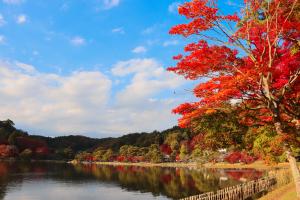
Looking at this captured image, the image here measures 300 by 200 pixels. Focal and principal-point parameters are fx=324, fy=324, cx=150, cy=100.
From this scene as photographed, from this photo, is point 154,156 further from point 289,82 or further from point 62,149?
point 289,82

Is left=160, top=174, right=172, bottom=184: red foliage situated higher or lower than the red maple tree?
lower

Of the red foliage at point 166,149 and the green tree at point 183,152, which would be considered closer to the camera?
the green tree at point 183,152

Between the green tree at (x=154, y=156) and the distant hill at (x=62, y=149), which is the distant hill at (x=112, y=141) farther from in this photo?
the green tree at (x=154, y=156)

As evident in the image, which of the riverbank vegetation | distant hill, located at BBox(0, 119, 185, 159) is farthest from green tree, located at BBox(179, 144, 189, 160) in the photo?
distant hill, located at BBox(0, 119, 185, 159)

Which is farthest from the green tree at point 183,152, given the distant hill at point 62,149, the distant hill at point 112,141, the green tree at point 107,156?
the green tree at point 107,156

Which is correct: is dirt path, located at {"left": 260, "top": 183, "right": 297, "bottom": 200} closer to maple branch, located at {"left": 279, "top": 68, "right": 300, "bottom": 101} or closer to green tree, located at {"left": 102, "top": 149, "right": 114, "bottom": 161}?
maple branch, located at {"left": 279, "top": 68, "right": 300, "bottom": 101}

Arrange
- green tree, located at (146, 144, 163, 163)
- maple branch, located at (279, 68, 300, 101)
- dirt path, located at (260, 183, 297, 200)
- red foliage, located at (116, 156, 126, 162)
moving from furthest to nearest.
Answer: red foliage, located at (116, 156, 126, 162), green tree, located at (146, 144, 163, 163), dirt path, located at (260, 183, 297, 200), maple branch, located at (279, 68, 300, 101)

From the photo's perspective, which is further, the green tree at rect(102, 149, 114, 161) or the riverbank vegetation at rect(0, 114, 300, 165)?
the green tree at rect(102, 149, 114, 161)

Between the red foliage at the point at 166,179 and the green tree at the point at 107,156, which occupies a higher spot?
the green tree at the point at 107,156

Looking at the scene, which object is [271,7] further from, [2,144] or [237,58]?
[2,144]

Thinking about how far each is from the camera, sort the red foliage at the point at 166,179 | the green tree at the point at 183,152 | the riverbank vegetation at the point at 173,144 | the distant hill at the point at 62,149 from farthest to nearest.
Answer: the distant hill at the point at 62,149 → the green tree at the point at 183,152 → the red foliage at the point at 166,179 → the riverbank vegetation at the point at 173,144

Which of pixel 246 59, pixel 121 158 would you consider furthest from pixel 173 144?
pixel 246 59

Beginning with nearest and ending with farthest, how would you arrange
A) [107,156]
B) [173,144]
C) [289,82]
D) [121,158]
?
[289,82], [173,144], [121,158], [107,156]

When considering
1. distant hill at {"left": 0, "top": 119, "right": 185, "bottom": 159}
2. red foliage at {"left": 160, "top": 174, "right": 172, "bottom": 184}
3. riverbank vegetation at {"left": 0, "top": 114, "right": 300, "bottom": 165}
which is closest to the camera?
riverbank vegetation at {"left": 0, "top": 114, "right": 300, "bottom": 165}
